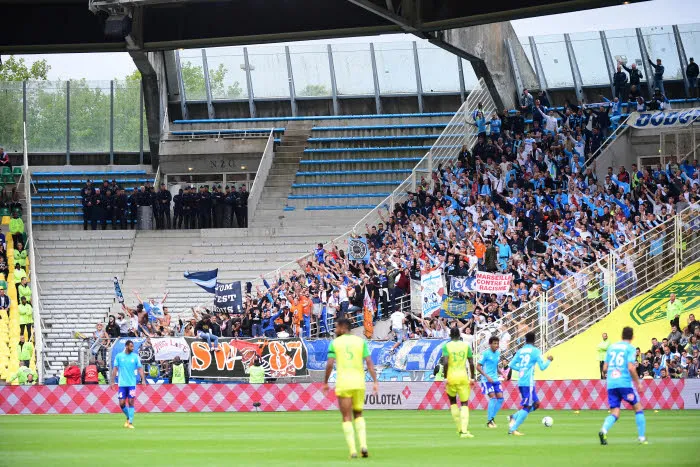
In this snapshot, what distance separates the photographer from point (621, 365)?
1797 cm

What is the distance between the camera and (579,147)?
42844mm

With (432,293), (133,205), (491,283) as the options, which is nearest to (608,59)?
(133,205)

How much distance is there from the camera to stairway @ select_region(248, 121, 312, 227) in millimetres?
49750

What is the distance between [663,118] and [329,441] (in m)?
26.9

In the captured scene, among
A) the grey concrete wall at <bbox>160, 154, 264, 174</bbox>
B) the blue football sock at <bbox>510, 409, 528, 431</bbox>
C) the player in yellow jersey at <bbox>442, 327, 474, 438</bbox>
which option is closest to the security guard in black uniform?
the grey concrete wall at <bbox>160, 154, 264, 174</bbox>

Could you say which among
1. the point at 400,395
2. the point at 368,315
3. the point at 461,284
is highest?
the point at 461,284

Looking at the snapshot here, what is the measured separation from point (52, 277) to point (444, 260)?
16807 mm

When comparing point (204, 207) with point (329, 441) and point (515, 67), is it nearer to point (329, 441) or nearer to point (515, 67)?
point (515, 67)

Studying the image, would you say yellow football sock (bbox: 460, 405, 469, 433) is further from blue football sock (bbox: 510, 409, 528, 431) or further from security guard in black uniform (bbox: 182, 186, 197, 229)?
security guard in black uniform (bbox: 182, 186, 197, 229)

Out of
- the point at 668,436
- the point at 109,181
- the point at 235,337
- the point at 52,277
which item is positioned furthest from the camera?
the point at 109,181

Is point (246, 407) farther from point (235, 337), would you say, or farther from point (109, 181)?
point (109, 181)

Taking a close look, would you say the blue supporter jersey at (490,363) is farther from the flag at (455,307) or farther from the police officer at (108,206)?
the police officer at (108,206)

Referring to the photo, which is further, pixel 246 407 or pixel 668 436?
pixel 246 407

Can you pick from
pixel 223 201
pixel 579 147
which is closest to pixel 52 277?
pixel 223 201
